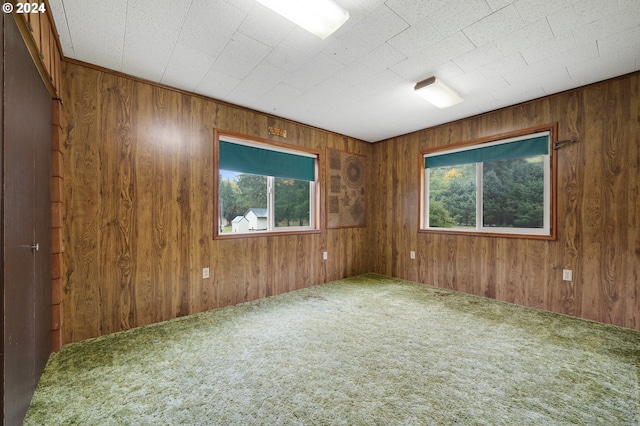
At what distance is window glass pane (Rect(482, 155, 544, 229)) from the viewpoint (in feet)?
10.5

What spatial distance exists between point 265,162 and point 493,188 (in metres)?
3.09

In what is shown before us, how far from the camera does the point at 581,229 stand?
2.83 m

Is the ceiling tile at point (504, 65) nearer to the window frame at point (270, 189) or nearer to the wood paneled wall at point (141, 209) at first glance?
the window frame at point (270, 189)

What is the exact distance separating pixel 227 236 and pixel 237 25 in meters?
2.14

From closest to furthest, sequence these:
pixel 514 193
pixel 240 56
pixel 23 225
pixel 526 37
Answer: pixel 23 225
pixel 526 37
pixel 240 56
pixel 514 193

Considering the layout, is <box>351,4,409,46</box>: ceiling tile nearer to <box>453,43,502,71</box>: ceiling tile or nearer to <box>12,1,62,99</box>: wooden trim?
<box>453,43,502,71</box>: ceiling tile

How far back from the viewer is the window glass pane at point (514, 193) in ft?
10.5

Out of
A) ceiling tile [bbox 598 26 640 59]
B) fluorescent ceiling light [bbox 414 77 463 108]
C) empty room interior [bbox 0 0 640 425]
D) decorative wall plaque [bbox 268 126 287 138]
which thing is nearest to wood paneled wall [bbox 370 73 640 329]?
empty room interior [bbox 0 0 640 425]

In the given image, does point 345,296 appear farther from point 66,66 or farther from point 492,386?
point 66,66

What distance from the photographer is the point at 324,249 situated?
13.9 ft

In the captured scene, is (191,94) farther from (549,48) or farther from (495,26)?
(549,48)

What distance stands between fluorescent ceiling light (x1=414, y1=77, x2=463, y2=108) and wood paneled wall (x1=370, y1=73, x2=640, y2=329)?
3.15 ft

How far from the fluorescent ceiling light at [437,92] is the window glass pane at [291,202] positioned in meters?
2.08

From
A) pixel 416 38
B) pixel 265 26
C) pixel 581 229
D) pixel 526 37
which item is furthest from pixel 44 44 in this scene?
pixel 581 229
